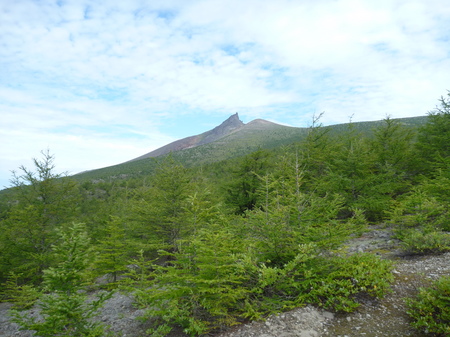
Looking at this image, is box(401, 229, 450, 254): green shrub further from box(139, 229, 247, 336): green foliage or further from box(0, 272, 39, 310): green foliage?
box(0, 272, 39, 310): green foliage

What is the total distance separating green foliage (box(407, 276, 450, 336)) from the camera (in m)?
4.07

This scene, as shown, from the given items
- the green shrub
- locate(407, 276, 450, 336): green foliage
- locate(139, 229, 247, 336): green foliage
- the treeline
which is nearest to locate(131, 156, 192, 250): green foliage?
the treeline

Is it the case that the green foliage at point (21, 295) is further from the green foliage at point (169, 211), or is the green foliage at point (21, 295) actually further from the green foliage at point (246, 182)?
the green foliage at point (246, 182)

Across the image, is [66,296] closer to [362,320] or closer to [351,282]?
[362,320]

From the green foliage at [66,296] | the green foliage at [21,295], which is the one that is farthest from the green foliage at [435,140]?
the green foliage at [21,295]

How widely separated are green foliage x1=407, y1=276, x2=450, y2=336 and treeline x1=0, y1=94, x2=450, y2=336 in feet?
2.55

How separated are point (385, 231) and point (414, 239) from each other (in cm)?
371

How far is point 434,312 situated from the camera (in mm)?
4445

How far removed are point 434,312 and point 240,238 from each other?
4541mm

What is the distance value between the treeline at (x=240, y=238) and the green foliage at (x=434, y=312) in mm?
778

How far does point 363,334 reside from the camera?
14.5 feet

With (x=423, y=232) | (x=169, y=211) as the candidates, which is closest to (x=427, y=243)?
(x=423, y=232)

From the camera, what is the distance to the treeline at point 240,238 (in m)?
5.15

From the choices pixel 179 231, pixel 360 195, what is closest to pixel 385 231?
pixel 360 195
